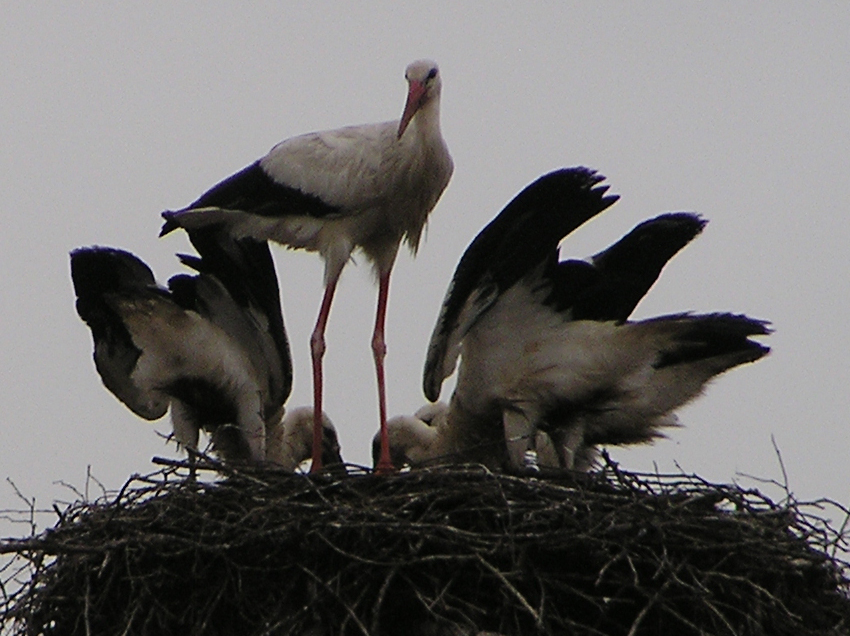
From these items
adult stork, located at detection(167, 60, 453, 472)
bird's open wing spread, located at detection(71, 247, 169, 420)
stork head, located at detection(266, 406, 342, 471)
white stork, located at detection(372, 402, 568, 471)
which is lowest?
white stork, located at detection(372, 402, 568, 471)

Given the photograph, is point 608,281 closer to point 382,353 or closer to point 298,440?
point 382,353

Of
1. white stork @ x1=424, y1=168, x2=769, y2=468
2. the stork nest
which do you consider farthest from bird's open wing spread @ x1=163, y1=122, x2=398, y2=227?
the stork nest

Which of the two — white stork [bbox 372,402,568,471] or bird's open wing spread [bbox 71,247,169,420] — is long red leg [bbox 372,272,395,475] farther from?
bird's open wing spread [bbox 71,247,169,420]

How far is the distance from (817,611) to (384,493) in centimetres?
148

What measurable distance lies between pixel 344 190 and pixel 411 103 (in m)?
0.42

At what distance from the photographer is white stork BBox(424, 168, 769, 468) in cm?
748

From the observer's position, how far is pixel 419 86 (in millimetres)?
7305

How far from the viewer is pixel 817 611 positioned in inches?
244

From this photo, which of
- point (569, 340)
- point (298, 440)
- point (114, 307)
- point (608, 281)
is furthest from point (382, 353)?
point (114, 307)

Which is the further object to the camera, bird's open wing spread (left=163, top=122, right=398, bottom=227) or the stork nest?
bird's open wing spread (left=163, top=122, right=398, bottom=227)

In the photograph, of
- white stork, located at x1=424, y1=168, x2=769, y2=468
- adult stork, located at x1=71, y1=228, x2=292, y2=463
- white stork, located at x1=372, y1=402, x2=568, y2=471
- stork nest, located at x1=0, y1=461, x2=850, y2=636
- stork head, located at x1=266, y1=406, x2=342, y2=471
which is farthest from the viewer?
stork head, located at x1=266, y1=406, x2=342, y2=471

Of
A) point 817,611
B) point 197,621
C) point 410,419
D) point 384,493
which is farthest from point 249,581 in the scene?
point 410,419

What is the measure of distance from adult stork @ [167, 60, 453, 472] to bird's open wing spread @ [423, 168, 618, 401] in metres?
0.28

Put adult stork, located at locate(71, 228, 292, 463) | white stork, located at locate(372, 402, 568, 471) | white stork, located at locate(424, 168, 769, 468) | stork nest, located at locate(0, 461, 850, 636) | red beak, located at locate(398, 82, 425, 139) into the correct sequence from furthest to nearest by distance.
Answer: white stork, located at locate(372, 402, 568, 471) → adult stork, located at locate(71, 228, 292, 463) → white stork, located at locate(424, 168, 769, 468) → red beak, located at locate(398, 82, 425, 139) → stork nest, located at locate(0, 461, 850, 636)
